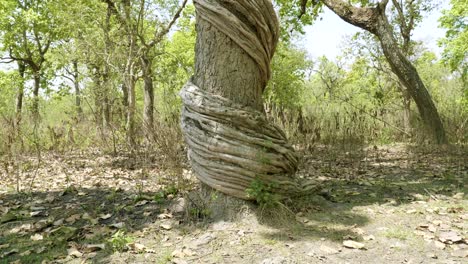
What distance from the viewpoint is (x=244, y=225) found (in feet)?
8.55

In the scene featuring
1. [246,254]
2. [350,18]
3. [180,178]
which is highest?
[350,18]

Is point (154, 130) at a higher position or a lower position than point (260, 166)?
higher

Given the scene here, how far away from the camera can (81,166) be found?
5648 mm

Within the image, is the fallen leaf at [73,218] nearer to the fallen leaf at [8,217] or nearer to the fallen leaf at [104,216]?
the fallen leaf at [104,216]

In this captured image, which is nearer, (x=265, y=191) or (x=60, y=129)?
(x=265, y=191)

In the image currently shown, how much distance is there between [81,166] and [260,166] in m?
4.04

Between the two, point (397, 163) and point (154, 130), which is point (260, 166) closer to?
point (154, 130)

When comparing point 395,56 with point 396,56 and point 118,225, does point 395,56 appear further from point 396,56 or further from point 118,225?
point 118,225

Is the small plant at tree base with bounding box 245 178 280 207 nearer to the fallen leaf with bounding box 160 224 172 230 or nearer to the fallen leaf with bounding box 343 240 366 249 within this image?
the fallen leaf with bounding box 343 240 366 249

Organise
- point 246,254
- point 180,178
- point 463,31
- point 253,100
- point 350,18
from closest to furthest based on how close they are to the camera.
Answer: point 246,254, point 253,100, point 180,178, point 350,18, point 463,31

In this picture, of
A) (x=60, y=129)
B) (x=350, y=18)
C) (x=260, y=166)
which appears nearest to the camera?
(x=260, y=166)

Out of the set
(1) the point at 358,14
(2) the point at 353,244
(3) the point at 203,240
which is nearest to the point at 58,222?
(3) the point at 203,240

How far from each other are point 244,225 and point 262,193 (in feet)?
0.90

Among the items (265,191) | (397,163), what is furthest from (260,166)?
(397,163)
